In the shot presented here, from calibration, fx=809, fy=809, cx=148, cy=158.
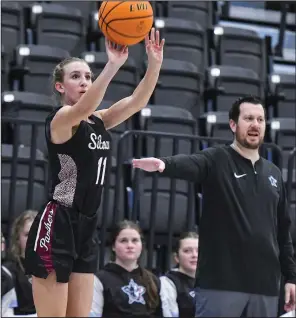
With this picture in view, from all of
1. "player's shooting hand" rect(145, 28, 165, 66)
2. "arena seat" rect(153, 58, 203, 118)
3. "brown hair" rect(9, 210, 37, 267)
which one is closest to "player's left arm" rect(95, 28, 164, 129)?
"player's shooting hand" rect(145, 28, 165, 66)

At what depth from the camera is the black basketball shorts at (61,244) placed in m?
3.74

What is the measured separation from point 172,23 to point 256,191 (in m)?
4.83

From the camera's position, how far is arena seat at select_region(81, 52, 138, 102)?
7.98 m

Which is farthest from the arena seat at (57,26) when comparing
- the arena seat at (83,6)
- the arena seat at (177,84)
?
the arena seat at (177,84)

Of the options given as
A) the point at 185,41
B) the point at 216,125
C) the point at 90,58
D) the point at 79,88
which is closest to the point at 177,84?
the point at 185,41

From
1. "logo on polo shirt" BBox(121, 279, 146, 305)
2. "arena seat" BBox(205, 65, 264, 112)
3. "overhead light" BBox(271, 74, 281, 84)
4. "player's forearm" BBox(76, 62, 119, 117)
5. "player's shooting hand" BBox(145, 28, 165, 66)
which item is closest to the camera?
"player's forearm" BBox(76, 62, 119, 117)

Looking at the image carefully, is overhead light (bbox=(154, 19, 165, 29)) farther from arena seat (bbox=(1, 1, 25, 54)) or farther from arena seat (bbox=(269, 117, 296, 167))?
arena seat (bbox=(269, 117, 296, 167))

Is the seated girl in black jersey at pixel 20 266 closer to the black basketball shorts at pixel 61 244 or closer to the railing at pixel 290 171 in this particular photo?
the black basketball shorts at pixel 61 244

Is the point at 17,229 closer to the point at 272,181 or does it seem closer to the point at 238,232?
the point at 238,232

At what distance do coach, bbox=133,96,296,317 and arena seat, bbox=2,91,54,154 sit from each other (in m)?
2.75

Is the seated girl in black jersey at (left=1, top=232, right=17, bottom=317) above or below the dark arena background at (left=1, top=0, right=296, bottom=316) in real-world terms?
below

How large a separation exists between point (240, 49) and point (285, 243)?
514 cm

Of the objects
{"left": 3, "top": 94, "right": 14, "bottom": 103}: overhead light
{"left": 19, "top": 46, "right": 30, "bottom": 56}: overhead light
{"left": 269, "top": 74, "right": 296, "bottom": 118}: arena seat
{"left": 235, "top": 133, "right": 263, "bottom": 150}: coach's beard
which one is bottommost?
{"left": 235, "top": 133, "right": 263, "bottom": 150}: coach's beard

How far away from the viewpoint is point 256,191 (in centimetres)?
472
